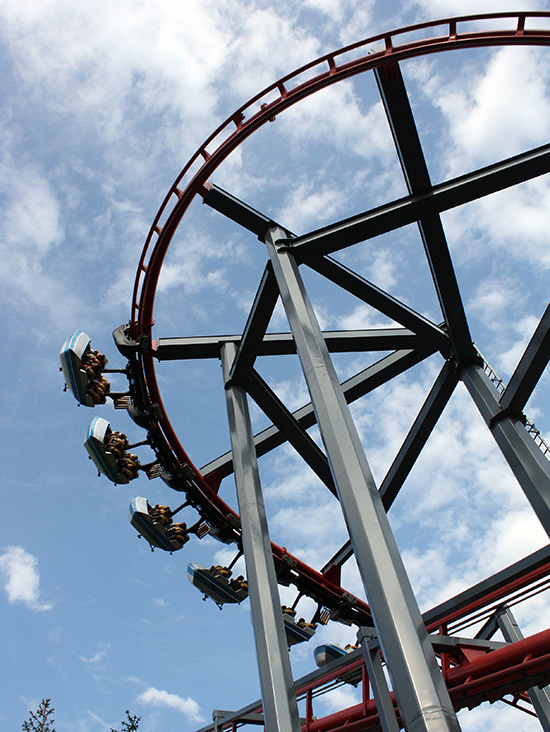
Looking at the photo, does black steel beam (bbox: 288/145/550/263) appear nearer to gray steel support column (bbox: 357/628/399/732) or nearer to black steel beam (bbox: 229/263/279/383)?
black steel beam (bbox: 229/263/279/383)

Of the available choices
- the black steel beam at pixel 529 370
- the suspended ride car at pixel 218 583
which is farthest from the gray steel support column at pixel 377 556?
the suspended ride car at pixel 218 583

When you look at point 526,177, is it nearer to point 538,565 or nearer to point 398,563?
point 538,565

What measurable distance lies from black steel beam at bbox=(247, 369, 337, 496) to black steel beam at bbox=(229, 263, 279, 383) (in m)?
0.20

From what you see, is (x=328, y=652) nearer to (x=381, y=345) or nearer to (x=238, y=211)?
(x=381, y=345)

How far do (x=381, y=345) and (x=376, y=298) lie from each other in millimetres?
964

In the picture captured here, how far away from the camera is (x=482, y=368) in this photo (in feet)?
31.6

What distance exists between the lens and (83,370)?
9172 mm

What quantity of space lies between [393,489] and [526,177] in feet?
17.5

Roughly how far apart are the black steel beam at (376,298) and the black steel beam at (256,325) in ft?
2.01

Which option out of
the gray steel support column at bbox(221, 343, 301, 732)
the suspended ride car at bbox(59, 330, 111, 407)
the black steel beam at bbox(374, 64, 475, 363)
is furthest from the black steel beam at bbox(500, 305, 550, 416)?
the suspended ride car at bbox(59, 330, 111, 407)

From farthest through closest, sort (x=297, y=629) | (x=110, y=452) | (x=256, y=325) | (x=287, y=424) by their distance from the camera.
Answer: (x=297, y=629)
(x=287, y=424)
(x=110, y=452)
(x=256, y=325)

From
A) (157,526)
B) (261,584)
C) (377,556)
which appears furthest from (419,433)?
(377,556)

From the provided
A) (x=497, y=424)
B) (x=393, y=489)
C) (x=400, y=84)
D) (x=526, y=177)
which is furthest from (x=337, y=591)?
(x=400, y=84)

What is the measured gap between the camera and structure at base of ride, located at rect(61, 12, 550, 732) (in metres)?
5.00
